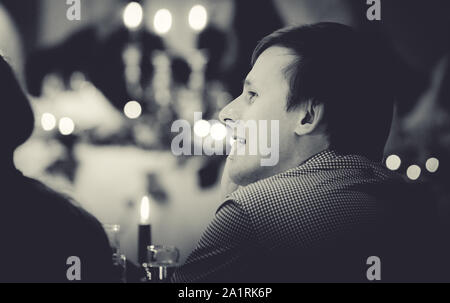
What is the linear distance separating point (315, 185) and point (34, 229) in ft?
3.32

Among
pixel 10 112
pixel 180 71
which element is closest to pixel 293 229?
pixel 180 71

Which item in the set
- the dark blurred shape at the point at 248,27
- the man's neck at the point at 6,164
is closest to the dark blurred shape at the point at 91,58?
the dark blurred shape at the point at 248,27

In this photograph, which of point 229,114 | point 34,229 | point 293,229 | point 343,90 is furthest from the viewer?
point 229,114

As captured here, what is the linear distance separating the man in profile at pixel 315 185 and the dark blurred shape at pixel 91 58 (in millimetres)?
572

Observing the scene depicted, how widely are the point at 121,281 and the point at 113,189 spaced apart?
550mm

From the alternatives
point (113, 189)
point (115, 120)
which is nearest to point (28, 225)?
point (113, 189)

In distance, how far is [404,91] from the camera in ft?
7.17

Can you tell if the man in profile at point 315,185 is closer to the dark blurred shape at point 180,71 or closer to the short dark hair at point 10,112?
the dark blurred shape at point 180,71

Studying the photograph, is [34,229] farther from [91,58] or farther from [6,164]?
[91,58]

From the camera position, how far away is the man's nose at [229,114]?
1967mm

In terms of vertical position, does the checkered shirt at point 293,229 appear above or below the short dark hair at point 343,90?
below

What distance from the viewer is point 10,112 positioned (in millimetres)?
1798

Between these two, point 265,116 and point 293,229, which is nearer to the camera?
point 293,229

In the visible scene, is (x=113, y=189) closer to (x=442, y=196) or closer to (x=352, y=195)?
(x=352, y=195)
